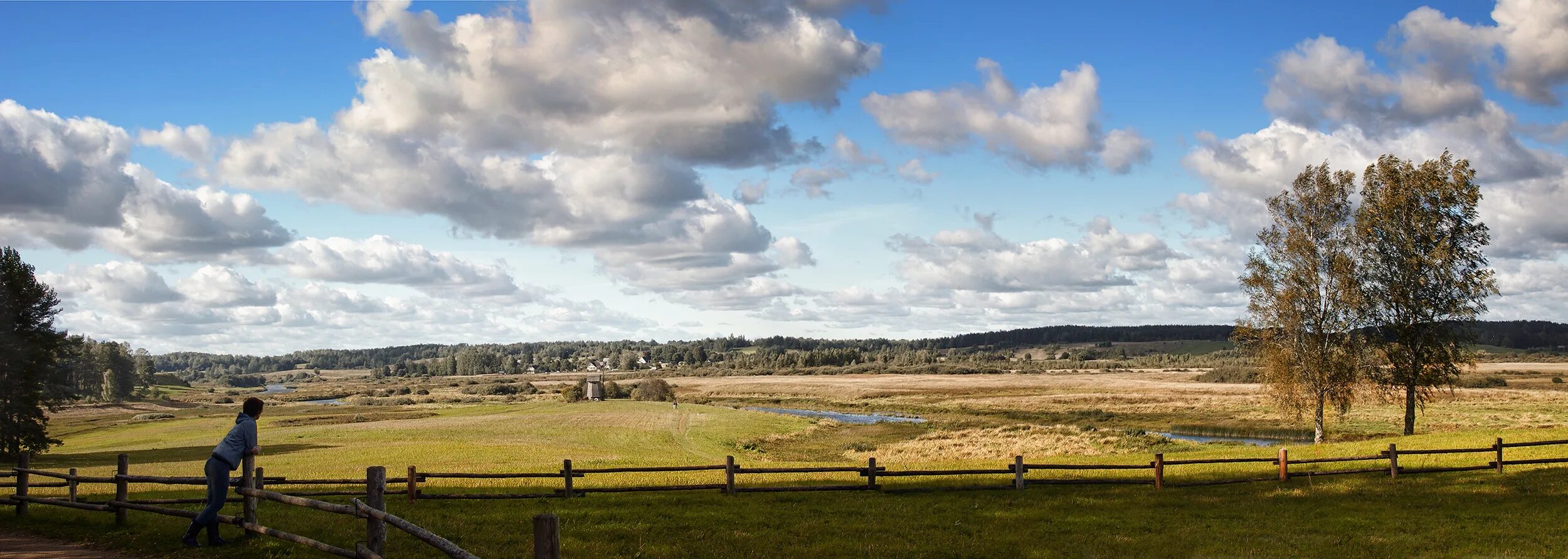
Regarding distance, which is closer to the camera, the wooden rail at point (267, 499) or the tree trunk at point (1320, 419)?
the wooden rail at point (267, 499)

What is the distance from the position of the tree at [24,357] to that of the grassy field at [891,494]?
2.29 meters

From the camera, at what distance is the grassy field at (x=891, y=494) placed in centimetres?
1761

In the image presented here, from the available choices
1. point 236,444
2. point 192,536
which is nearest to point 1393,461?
point 236,444

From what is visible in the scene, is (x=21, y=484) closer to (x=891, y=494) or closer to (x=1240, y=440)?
(x=891, y=494)

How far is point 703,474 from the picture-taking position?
33.2m

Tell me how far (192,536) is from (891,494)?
16549 millimetres

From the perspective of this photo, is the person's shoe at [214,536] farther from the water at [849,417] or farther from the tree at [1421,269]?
the water at [849,417]

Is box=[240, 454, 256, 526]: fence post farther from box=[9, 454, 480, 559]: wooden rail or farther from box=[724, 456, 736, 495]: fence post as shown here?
box=[724, 456, 736, 495]: fence post

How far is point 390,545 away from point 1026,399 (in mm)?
100655

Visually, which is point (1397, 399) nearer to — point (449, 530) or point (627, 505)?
point (627, 505)

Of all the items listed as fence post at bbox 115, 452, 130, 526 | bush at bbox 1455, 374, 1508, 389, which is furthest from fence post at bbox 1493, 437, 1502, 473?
bush at bbox 1455, 374, 1508, 389

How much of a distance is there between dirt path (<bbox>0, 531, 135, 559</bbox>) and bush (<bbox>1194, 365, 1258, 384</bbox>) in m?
151

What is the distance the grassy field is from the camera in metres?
17.6

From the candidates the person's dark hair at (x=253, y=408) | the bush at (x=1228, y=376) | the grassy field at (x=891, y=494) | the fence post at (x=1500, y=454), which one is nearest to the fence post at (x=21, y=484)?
the grassy field at (x=891, y=494)
